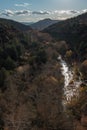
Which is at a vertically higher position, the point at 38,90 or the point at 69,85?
the point at 38,90

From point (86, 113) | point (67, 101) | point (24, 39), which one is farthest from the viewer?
point (24, 39)

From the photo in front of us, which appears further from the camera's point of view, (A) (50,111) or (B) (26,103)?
(B) (26,103)

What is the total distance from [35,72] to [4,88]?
21974mm

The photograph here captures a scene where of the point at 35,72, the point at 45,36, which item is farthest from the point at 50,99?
the point at 45,36

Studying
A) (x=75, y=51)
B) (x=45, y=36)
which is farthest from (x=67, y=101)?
(x=45, y=36)

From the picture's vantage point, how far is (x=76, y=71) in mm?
107188

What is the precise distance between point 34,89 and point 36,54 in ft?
118

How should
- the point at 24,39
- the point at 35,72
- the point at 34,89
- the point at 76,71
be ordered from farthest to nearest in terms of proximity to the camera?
the point at 24,39 → the point at 76,71 → the point at 35,72 → the point at 34,89

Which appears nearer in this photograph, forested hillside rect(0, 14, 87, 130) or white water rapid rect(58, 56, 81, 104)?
forested hillside rect(0, 14, 87, 130)

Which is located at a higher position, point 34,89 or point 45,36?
point 45,36

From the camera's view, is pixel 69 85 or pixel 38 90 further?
pixel 69 85

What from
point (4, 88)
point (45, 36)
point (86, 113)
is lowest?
point (86, 113)

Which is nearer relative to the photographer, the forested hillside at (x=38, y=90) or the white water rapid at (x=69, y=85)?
the forested hillside at (x=38, y=90)

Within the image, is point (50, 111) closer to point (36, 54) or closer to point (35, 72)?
point (35, 72)
